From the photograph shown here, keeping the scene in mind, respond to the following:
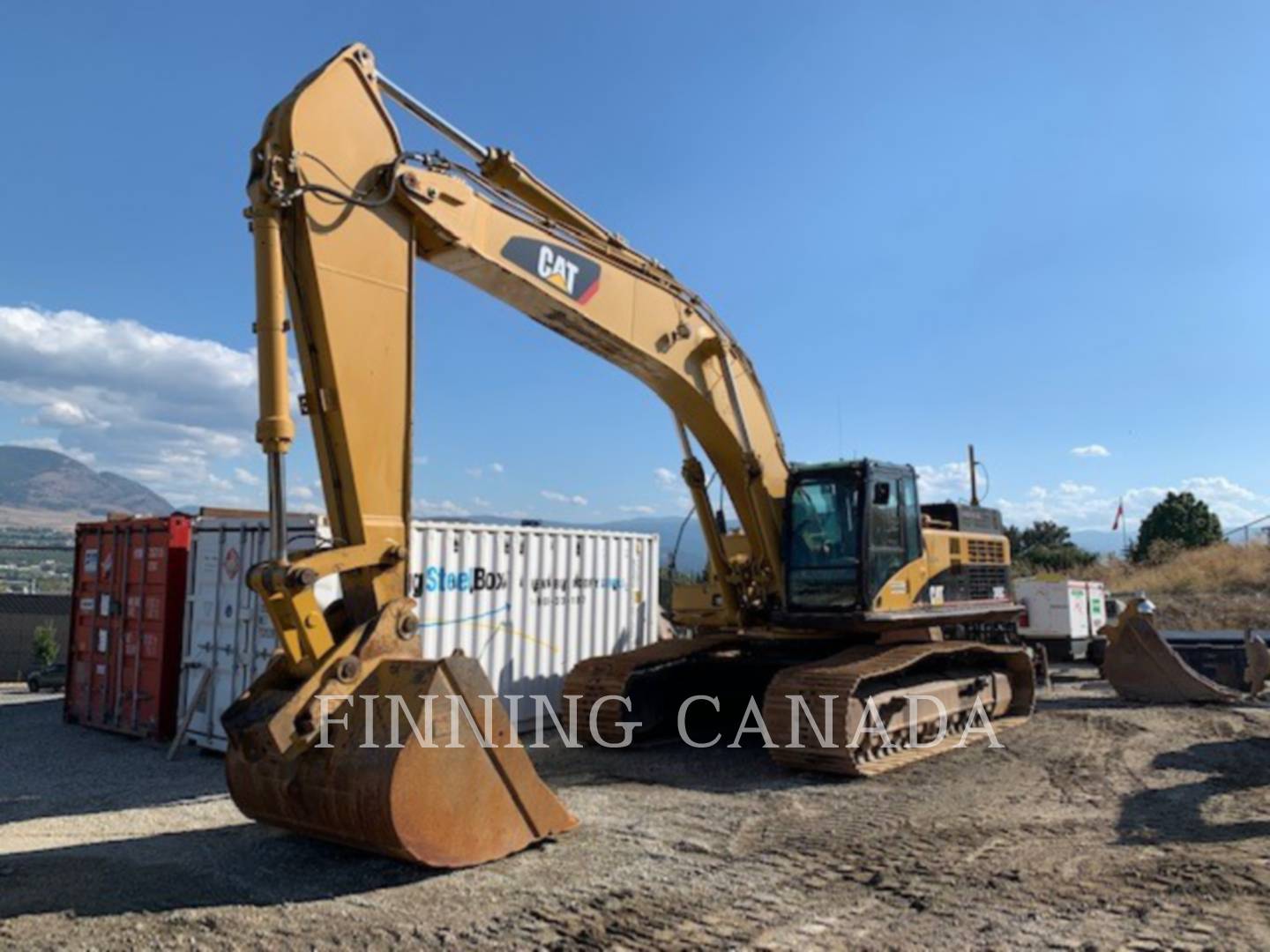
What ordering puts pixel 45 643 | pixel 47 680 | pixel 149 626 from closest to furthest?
pixel 149 626 < pixel 47 680 < pixel 45 643

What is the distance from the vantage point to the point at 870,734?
874cm

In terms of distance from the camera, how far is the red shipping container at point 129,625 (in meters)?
11.1

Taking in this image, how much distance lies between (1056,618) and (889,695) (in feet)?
41.6

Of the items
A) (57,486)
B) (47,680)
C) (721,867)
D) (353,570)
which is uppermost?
(57,486)

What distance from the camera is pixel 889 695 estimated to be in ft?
29.7

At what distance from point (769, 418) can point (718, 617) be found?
223 cm

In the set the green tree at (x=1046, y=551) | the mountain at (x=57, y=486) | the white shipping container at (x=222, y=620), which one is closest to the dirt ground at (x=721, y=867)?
the white shipping container at (x=222, y=620)

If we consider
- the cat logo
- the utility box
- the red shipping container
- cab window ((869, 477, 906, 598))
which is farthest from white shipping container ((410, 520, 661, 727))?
the utility box

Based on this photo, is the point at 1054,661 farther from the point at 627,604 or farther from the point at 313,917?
the point at 313,917

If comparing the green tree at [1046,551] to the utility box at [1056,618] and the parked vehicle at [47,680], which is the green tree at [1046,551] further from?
the parked vehicle at [47,680]

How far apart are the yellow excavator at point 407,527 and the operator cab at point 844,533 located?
0.03 metres

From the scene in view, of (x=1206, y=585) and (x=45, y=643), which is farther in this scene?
(x=1206, y=585)

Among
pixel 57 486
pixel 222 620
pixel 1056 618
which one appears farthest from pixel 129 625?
pixel 57 486

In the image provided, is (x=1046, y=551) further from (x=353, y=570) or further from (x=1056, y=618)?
(x=353, y=570)
